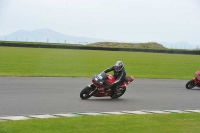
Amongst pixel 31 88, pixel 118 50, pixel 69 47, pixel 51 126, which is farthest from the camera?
pixel 118 50

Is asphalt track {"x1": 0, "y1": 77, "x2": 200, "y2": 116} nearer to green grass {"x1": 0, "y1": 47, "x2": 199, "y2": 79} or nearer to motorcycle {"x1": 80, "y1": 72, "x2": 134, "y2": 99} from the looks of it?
motorcycle {"x1": 80, "y1": 72, "x2": 134, "y2": 99}

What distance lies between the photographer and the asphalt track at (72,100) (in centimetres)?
1280

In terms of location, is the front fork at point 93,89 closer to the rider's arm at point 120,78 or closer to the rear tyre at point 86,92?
the rear tyre at point 86,92

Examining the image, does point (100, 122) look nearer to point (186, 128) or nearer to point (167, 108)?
point (186, 128)

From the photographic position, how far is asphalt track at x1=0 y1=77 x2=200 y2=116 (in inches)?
504

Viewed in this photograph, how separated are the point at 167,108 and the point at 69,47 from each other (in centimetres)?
4706

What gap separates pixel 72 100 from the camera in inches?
585

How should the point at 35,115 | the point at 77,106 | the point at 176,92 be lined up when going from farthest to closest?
the point at 176,92, the point at 77,106, the point at 35,115

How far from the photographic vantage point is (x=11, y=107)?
12547 mm

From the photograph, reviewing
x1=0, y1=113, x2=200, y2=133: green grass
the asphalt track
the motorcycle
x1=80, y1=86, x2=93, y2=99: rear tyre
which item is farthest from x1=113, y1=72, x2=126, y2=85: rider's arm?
x1=0, y1=113, x2=200, y2=133: green grass

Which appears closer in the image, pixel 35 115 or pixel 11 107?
pixel 35 115

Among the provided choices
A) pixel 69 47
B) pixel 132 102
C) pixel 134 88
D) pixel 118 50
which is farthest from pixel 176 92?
pixel 118 50

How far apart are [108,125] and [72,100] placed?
4.79 metres

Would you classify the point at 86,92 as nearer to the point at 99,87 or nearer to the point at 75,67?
the point at 99,87
